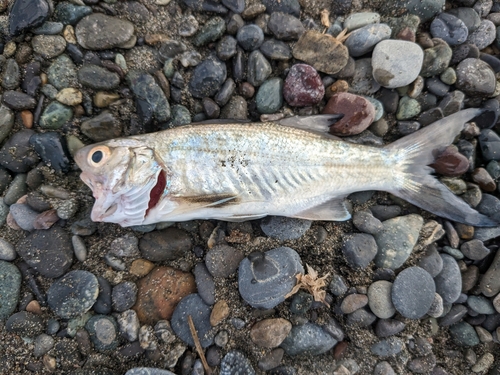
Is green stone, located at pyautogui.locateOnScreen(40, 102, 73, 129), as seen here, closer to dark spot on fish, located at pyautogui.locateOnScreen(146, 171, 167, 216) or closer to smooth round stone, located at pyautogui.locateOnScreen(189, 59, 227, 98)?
dark spot on fish, located at pyautogui.locateOnScreen(146, 171, 167, 216)

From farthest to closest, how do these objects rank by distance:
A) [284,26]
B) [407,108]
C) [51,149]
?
[407,108] < [284,26] < [51,149]

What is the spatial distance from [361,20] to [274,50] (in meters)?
1.16

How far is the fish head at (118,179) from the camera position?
3207mm

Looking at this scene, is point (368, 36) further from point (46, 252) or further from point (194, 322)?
point (46, 252)

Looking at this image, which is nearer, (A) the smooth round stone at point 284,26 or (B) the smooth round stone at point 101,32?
(B) the smooth round stone at point 101,32

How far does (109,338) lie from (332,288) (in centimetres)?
257

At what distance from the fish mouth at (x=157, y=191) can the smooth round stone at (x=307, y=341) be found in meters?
2.12

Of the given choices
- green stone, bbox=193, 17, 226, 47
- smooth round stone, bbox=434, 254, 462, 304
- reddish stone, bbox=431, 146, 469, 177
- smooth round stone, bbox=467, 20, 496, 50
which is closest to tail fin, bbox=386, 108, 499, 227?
reddish stone, bbox=431, 146, 469, 177

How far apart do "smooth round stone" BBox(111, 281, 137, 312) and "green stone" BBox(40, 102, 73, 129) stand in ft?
6.60

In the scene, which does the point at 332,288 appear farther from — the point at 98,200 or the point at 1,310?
the point at 1,310

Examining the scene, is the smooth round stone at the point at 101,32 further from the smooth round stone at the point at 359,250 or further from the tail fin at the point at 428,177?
the smooth round stone at the point at 359,250

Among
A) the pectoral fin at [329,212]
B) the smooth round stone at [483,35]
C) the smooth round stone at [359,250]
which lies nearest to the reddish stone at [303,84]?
the pectoral fin at [329,212]

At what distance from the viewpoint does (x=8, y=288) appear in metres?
3.34

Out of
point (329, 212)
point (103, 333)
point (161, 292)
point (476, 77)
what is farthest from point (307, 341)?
point (476, 77)
